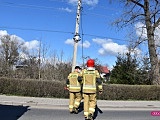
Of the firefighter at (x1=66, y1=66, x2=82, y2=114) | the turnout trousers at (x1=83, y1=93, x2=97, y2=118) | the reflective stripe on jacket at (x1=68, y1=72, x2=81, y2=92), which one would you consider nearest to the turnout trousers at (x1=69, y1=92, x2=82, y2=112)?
the firefighter at (x1=66, y1=66, x2=82, y2=114)

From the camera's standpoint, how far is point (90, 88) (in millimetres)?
10984

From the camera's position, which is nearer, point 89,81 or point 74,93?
point 89,81

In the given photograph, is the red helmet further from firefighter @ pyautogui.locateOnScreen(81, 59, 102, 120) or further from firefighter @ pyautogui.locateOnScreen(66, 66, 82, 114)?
firefighter @ pyautogui.locateOnScreen(66, 66, 82, 114)

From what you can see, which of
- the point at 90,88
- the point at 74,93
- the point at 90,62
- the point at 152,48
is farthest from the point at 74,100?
the point at 152,48

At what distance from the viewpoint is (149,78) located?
2948 centimetres

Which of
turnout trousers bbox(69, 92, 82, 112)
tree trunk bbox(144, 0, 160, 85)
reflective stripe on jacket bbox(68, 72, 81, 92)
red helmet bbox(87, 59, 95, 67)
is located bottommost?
turnout trousers bbox(69, 92, 82, 112)

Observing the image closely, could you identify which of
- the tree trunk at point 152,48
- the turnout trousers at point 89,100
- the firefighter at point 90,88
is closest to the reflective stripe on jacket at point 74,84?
the firefighter at point 90,88

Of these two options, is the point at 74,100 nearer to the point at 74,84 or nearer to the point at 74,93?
the point at 74,93

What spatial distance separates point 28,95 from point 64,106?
15.7ft

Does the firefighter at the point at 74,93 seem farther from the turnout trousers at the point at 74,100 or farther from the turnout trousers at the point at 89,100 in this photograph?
the turnout trousers at the point at 89,100

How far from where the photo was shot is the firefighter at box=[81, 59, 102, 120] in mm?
10900

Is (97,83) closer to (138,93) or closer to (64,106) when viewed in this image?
(64,106)

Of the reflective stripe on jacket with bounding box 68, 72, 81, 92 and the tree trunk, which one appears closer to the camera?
the reflective stripe on jacket with bounding box 68, 72, 81, 92

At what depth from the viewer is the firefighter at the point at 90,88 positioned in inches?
429
